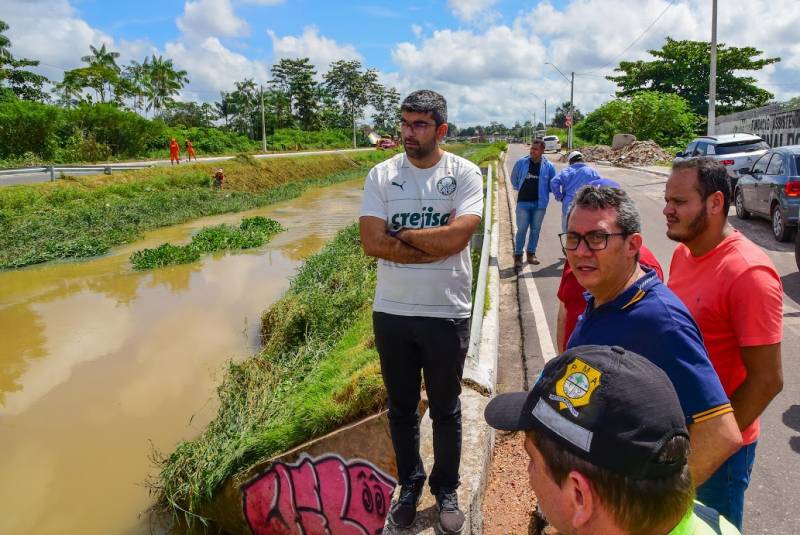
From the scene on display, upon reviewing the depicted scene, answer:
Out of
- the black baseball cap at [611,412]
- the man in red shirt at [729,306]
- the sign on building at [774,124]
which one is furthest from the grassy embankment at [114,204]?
the sign on building at [774,124]

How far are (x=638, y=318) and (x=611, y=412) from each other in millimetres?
729

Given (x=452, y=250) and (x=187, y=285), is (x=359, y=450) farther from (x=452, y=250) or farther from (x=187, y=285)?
(x=187, y=285)

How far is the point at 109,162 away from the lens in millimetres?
33625

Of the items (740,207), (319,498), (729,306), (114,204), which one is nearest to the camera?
(729,306)

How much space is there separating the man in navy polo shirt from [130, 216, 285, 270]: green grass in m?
14.4

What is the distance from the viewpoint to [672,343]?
1659 millimetres

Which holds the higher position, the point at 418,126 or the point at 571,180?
the point at 418,126

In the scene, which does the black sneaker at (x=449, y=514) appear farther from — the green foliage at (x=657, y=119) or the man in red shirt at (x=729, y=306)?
the green foliage at (x=657, y=119)

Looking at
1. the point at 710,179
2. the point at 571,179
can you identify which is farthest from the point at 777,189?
the point at 710,179

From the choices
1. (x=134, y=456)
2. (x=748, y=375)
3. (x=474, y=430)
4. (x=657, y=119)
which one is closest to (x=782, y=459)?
(x=474, y=430)

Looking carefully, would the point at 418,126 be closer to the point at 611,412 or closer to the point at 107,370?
the point at 611,412

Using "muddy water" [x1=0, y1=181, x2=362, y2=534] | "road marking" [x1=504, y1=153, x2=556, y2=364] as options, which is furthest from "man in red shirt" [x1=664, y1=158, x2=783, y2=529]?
"muddy water" [x1=0, y1=181, x2=362, y2=534]

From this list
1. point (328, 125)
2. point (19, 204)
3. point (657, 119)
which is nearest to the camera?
point (19, 204)

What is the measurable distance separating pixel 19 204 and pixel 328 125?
60417 mm
